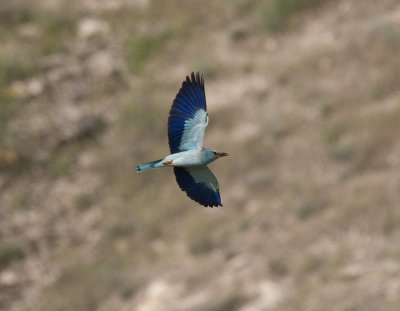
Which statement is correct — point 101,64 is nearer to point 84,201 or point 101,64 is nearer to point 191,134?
point 84,201

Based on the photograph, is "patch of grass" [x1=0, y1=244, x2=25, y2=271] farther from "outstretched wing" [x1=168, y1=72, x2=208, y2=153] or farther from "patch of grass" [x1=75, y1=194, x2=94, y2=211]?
"outstretched wing" [x1=168, y1=72, x2=208, y2=153]

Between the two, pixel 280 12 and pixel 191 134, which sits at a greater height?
pixel 280 12

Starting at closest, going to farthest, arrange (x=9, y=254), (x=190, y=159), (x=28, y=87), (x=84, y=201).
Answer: (x=190, y=159)
(x=9, y=254)
(x=84, y=201)
(x=28, y=87)

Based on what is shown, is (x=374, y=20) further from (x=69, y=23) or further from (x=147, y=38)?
(x=69, y=23)

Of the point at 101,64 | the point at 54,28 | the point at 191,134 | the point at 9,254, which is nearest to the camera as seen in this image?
the point at 191,134

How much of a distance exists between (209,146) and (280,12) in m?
4.62

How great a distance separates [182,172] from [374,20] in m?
12.5

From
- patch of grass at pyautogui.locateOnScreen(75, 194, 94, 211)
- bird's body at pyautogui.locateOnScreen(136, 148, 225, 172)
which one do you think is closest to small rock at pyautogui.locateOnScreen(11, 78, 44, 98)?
patch of grass at pyautogui.locateOnScreen(75, 194, 94, 211)

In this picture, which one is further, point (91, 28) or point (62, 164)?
point (91, 28)

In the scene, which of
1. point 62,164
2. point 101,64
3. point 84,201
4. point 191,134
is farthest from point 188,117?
point 101,64

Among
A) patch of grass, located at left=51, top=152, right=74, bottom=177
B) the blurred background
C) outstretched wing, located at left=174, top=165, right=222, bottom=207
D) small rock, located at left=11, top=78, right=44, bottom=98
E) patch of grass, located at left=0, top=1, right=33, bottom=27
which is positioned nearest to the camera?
outstretched wing, located at left=174, top=165, right=222, bottom=207

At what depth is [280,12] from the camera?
68.2ft

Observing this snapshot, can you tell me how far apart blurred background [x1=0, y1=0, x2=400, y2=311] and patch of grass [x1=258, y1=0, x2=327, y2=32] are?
0.04 metres

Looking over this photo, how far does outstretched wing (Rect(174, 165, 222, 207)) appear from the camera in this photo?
8.20 m
